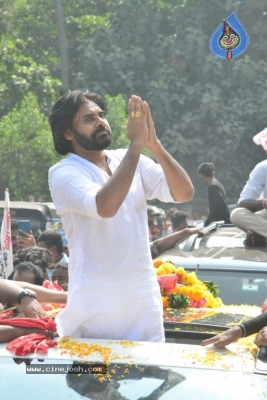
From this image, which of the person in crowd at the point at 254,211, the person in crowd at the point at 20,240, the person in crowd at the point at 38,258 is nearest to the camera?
the person in crowd at the point at 254,211

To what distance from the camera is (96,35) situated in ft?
95.9

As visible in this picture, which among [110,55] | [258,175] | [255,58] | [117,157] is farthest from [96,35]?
[117,157]

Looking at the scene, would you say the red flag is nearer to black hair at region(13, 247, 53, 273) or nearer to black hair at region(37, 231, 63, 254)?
black hair at region(13, 247, 53, 273)

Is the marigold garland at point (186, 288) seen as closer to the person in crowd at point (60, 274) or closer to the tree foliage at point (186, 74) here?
→ the person in crowd at point (60, 274)

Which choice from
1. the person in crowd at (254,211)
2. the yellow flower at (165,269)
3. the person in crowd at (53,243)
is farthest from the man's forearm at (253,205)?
the person in crowd at (53,243)

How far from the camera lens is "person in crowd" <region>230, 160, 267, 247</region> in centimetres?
740

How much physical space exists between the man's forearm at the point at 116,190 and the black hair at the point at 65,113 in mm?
451

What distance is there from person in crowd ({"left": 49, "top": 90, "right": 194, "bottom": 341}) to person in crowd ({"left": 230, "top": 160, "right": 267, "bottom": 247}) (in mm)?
3581

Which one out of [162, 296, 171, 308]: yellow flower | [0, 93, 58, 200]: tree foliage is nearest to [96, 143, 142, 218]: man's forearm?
[162, 296, 171, 308]: yellow flower

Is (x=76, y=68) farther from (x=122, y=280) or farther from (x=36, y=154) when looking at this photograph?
(x=122, y=280)

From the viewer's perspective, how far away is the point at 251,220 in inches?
300

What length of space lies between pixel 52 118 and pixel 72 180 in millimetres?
366

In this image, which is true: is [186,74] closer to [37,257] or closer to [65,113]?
[37,257]

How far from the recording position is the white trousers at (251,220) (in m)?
7.50
